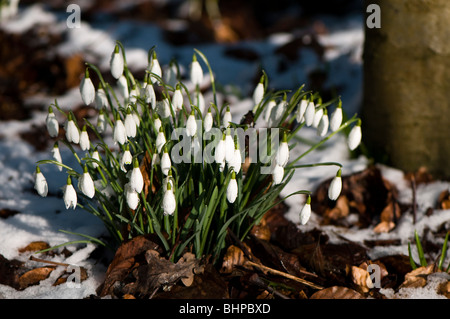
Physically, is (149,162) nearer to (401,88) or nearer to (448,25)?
(401,88)

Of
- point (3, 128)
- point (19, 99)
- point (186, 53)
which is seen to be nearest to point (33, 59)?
point (19, 99)

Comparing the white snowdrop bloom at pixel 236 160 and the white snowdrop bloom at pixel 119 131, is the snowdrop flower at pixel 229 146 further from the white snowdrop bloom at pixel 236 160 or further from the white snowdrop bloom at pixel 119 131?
the white snowdrop bloom at pixel 119 131

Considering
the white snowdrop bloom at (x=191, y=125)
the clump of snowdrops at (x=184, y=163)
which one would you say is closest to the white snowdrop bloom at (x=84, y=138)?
the clump of snowdrops at (x=184, y=163)

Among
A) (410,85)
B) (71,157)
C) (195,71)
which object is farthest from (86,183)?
(410,85)

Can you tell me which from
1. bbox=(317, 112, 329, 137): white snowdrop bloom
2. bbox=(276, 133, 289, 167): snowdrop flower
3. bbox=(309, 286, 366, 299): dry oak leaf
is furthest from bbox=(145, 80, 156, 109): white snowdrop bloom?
bbox=(309, 286, 366, 299): dry oak leaf

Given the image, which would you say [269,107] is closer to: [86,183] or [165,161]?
[165,161]

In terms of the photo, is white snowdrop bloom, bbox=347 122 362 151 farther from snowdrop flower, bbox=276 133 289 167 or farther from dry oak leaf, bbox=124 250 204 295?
dry oak leaf, bbox=124 250 204 295
